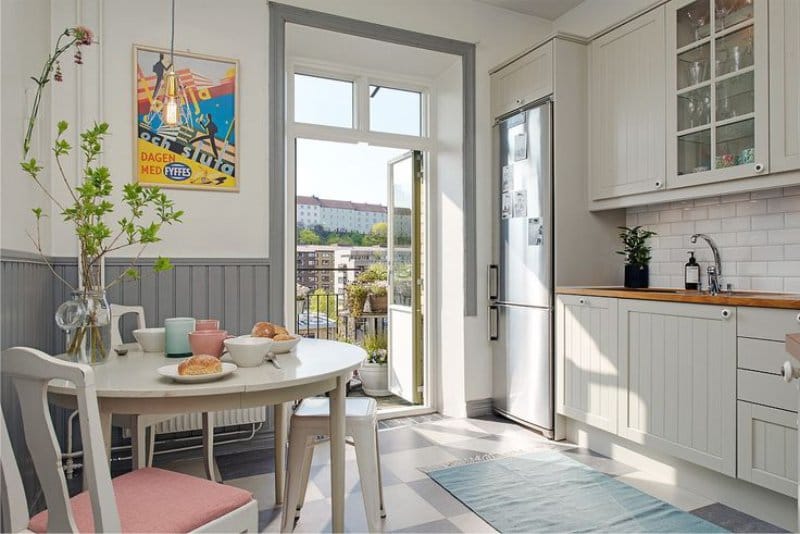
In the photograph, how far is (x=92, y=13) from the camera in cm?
280

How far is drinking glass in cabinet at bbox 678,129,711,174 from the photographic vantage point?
8.87ft

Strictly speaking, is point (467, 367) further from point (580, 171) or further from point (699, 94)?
point (699, 94)

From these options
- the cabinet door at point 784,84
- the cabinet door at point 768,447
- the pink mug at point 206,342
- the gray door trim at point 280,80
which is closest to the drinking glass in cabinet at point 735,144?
the cabinet door at point 784,84

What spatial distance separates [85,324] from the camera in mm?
1767

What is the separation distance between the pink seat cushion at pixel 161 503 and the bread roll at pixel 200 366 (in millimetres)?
295

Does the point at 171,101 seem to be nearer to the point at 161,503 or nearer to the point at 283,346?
the point at 283,346

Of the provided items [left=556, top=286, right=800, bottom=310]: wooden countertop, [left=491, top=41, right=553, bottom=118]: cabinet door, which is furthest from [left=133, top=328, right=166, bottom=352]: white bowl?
[left=491, top=41, right=553, bottom=118]: cabinet door

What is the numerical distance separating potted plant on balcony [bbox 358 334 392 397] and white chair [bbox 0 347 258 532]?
10.2 ft

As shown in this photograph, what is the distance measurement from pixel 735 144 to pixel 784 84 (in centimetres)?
32

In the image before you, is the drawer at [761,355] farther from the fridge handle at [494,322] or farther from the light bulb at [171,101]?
the light bulb at [171,101]

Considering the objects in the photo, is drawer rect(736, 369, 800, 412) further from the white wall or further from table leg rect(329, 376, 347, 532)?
the white wall

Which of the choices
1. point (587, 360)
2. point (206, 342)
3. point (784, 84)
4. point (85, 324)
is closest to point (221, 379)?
point (206, 342)

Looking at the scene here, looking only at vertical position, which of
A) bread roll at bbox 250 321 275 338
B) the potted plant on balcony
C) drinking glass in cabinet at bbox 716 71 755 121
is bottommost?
the potted plant on balcony

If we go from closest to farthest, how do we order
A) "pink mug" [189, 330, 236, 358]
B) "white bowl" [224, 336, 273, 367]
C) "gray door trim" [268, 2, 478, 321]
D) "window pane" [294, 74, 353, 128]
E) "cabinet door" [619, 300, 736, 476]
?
"white bowl" [224, 336, 273, 367] < "pink mug" [189, 330, 236, 358] < "cabinet door" [619, 300, 736, 476] < "gray door trim" [268, 2, 478, 321] < "window pane" [294, 74, 353, 128]
